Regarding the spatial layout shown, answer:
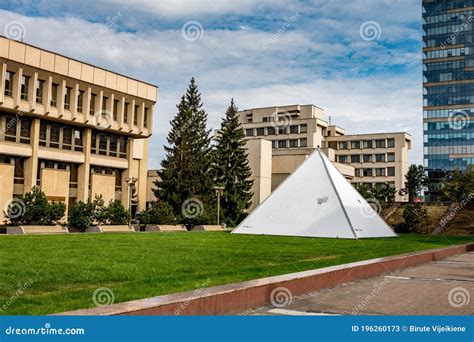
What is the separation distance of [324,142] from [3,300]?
100032mm

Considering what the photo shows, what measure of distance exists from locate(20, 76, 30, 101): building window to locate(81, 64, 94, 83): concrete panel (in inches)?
218

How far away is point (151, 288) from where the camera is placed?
29.4 feet

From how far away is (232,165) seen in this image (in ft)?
204

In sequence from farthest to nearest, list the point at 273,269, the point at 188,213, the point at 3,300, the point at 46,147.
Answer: the point at 188,213 → the point at 46,147 → the point at 273,269 → the point at 3,300

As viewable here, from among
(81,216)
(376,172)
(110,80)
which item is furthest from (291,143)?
(81,216)

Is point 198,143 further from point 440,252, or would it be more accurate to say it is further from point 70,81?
point 440,252

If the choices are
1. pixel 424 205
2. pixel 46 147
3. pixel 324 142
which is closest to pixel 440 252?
pixel 46 147

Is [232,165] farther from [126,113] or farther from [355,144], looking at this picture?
[355,144]

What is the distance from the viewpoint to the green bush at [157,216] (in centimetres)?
4428

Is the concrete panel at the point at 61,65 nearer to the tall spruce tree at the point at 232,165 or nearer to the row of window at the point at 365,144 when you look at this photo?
the tall spruce tree at the point at 232,165

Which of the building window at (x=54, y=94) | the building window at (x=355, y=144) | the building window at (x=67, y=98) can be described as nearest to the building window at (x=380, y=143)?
Answer: the building window at (x=355, y=144)

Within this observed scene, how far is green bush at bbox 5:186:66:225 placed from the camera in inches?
1362

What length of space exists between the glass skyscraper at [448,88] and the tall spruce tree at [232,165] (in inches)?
2192

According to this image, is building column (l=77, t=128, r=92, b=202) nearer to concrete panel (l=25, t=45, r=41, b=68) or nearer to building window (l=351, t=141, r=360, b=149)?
concrete panel (l=25, t=45, r=41, b=68)
